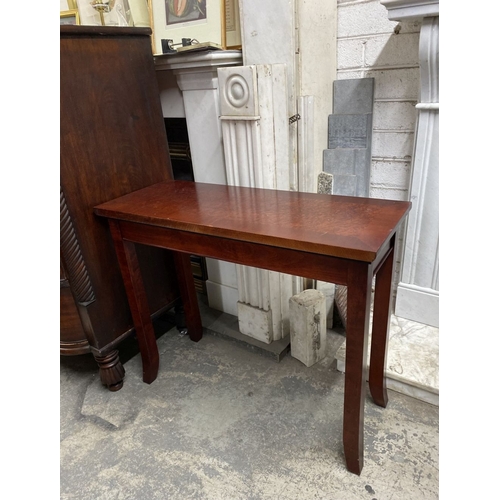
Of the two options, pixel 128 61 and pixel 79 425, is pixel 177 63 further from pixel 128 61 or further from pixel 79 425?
pixel 79 425

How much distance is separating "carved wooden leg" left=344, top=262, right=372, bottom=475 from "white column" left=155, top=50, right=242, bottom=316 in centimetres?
93

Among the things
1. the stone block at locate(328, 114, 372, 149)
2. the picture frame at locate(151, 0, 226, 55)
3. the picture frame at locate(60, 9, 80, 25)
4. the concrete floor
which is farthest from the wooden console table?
the picture frame at locate(60, 9, 80, 25)

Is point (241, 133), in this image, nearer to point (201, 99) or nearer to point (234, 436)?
point (201, 99)

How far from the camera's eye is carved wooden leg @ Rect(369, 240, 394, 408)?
1.23 metres

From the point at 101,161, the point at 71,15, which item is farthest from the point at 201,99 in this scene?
the point at 71,15

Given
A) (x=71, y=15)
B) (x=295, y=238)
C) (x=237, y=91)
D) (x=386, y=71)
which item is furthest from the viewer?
(x=71, y=15)

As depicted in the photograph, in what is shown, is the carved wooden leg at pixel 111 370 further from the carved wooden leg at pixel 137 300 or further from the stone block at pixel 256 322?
the stone block at pixel 256 322

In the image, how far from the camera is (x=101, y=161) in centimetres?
139

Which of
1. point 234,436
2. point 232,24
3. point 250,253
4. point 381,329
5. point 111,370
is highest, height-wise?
point 232,24

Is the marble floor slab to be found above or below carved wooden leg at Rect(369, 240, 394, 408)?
below

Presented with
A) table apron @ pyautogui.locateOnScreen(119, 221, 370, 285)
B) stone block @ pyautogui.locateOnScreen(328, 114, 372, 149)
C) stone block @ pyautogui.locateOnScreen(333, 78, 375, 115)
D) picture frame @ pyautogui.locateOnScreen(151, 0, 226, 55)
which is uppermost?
picture frame @ pyautogui.locateOnScreen(151, 0, 226, 55)

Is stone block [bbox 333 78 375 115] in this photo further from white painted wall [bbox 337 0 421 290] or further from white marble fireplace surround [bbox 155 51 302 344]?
white marble fireplace surround [bbox 155 51 302 344]

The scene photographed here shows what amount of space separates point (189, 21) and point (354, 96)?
0.75 metres
